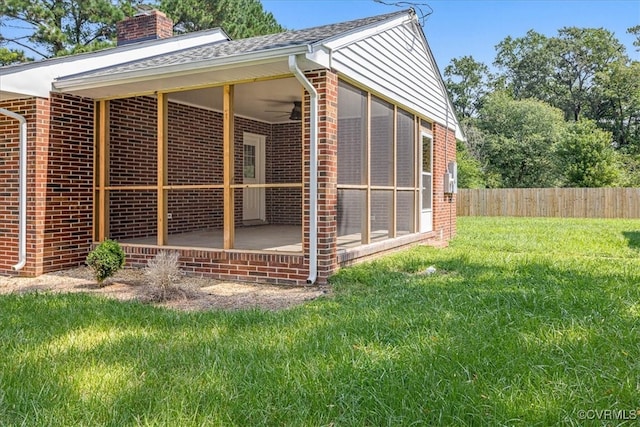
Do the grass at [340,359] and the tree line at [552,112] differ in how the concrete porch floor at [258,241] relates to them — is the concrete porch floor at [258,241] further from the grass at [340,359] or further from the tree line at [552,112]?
the tree line at [552,112]

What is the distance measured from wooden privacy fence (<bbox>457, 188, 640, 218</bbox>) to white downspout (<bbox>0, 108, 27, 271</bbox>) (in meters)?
18.3

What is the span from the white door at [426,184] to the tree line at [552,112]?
1543 centimetres

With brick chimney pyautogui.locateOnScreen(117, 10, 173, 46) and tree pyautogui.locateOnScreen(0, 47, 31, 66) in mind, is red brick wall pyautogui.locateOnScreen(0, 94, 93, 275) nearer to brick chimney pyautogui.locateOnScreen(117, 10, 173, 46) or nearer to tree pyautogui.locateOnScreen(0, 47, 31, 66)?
brick chimney pyautogui.locateOnScreen(117, 10, 173, 46)

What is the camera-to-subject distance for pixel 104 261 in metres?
5.55

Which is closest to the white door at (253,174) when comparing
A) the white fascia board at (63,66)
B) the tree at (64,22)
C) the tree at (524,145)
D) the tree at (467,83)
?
the white fascia board at (63,66)

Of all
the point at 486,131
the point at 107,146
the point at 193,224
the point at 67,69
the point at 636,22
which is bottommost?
the point at 193,224

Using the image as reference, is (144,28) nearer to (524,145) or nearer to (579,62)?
(524,145)

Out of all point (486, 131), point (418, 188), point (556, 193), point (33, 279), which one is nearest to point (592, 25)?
point (486, 131)

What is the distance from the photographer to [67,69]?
6.70m

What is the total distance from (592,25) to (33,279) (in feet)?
130

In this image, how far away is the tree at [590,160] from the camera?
21.5 metres

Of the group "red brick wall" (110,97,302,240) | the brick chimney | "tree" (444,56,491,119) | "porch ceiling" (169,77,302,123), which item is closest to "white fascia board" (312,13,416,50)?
"porch ceiling" (169,77,302,123)

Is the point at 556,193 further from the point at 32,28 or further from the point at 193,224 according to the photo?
the point at 32,28

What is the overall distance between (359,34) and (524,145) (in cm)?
2424
